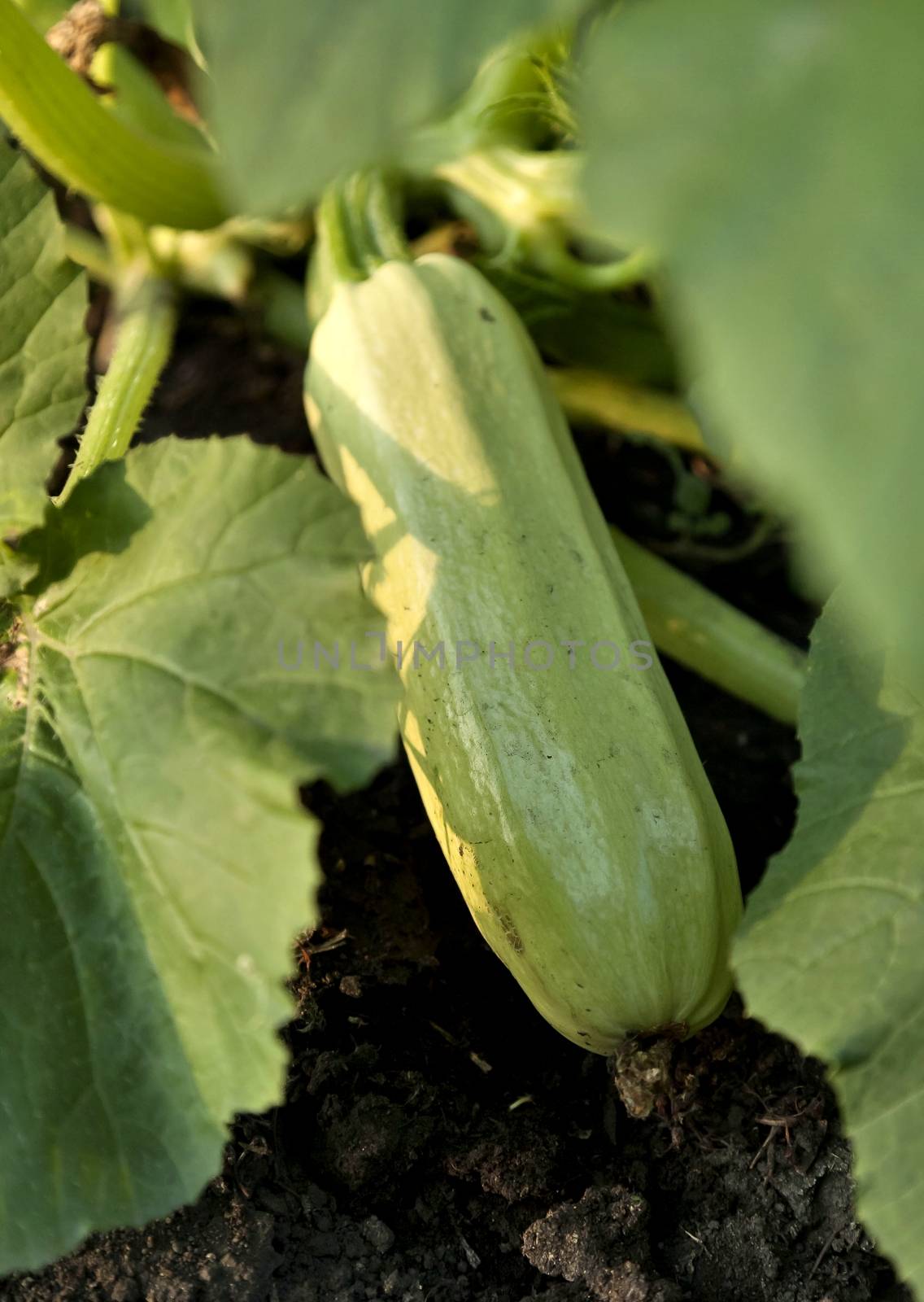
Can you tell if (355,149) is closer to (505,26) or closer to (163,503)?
(505,26)

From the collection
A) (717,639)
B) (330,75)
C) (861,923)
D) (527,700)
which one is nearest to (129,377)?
(527,700)

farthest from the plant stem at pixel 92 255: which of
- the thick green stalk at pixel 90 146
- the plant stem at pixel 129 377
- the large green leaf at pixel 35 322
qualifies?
the large green leaf at pixel 35 322

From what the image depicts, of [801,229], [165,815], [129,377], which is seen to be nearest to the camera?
[801,229]

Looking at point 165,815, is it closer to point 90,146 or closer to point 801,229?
point 801,229

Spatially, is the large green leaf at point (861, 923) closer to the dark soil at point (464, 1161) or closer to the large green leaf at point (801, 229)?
the dark soil at point (464, 1161)

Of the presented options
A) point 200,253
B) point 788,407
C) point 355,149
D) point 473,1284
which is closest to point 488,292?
point 200,253

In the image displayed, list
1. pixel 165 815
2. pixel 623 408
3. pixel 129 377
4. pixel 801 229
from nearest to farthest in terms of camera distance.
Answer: pixel 801 229 < pixel 165 815 < pixel 129 377 < pixel 623 408

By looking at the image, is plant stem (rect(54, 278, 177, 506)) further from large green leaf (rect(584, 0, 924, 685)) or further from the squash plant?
large green leaf (rect(584, 0, 924, 685))
